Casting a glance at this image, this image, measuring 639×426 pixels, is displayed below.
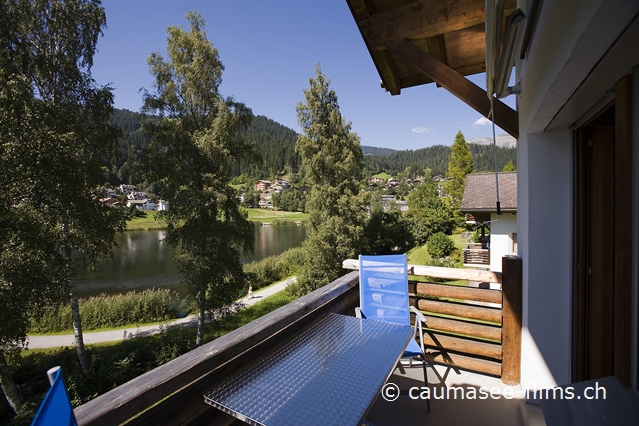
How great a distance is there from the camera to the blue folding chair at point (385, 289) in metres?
2.89

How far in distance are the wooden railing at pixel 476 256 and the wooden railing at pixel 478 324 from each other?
11.6 metres

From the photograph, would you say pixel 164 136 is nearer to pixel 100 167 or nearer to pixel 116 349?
pixel 100 167

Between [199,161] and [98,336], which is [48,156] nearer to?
[199,161]

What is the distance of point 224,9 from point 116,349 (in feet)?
32.0

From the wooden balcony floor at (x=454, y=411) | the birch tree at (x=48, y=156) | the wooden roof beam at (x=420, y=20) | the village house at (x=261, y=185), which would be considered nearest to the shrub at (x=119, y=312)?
the birch tree at (x=48, y=156)

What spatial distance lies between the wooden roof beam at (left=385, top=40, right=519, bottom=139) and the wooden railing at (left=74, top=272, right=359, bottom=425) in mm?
2067

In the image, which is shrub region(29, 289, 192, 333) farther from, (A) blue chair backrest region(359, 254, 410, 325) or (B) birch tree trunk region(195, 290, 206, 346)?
(A) blue chair backrest region(359, 254, 410, 325)

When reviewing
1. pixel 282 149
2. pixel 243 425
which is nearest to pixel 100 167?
pixel 243 425

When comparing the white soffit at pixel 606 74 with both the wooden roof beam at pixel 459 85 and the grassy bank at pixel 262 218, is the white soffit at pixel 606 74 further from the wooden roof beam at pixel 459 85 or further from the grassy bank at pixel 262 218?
the grassy bank at pixel 262 218

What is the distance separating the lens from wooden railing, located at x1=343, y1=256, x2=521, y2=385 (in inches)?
97.6

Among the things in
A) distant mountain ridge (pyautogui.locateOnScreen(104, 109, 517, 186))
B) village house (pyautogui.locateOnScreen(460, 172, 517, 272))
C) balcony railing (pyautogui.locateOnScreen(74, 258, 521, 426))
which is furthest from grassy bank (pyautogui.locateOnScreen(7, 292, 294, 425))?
village house (pyautogui.locateOnScreen(460, 172, 517, 272))

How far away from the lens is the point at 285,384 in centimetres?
150

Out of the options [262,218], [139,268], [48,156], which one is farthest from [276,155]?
[48,156]

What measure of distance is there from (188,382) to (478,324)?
8.37 ft
